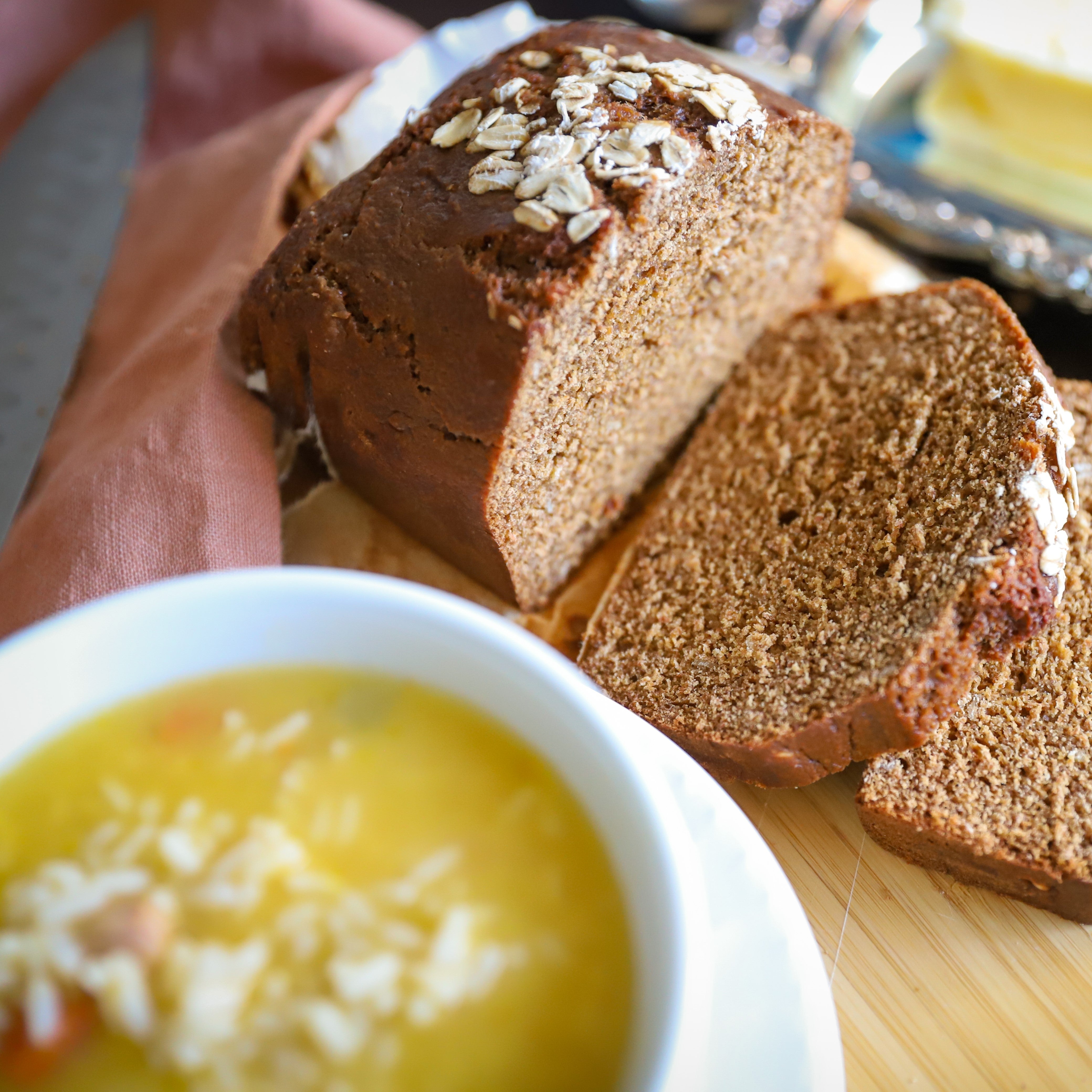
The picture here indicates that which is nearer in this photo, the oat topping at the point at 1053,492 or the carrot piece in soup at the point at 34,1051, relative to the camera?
the carrot piece in soup at the point at 34,1051

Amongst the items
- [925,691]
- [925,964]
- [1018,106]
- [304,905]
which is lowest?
[925,964]

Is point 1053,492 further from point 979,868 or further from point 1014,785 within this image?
point 979,868

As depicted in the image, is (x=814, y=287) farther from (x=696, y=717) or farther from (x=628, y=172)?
(x=696, y=717)

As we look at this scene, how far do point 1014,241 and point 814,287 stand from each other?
59 centimetres

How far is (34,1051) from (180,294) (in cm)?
180

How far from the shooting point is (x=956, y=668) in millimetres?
1673


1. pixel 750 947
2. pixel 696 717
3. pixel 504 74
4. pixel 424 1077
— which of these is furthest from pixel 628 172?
pixel 424 1077

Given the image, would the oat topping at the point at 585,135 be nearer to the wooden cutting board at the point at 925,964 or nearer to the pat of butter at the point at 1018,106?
the wooden cutting board at the point at 925,964

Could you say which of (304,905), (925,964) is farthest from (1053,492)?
(304,905)

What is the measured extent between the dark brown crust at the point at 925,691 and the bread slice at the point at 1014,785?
98 millimetres

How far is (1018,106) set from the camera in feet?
9.25

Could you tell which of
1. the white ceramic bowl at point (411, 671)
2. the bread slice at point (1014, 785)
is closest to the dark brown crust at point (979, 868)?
the bread slice at point (1014, 785)

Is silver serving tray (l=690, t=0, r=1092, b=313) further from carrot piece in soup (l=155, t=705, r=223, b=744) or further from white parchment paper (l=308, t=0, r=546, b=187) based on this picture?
carrot piece in soup (l=155, t=705, r=223, b=744)

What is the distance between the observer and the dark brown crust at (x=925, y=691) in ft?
5.41
